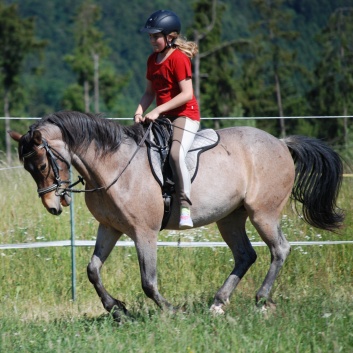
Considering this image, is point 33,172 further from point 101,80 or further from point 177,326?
point 101,80

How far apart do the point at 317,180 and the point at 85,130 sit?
2548 mm

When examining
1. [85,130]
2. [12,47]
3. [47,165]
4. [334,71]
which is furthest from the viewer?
[12,47]

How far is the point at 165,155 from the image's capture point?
6.80m

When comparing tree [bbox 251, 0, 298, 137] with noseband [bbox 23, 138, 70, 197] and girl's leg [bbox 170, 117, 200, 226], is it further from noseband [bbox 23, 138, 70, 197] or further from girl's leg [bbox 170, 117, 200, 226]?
noseband [bbox 23, 138, 70, 197]

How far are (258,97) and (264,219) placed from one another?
3520cm

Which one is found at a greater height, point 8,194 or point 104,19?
point 104,19

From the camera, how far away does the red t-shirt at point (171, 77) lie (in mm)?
6723

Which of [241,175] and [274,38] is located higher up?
[274,38]

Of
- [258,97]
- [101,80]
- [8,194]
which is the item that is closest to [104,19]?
[101,80]

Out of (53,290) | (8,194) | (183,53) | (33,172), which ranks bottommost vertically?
(53,290)

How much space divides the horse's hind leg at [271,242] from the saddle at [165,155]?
850 millimetres

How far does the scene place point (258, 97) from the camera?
138 feet

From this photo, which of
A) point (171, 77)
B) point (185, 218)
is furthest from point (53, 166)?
point (171, 77)

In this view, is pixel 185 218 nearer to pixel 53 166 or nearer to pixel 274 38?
pixel 53 166
